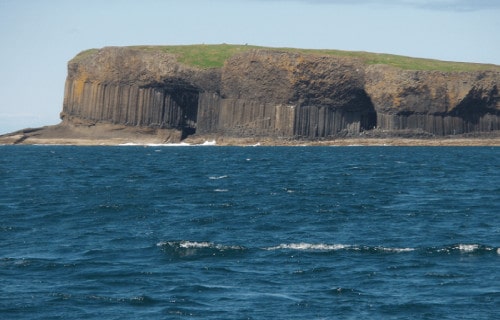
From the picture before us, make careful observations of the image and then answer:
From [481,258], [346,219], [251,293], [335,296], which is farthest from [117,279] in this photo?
[346,219]

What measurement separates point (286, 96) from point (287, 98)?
Result: 0.32 metres

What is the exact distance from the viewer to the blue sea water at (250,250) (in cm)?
2458

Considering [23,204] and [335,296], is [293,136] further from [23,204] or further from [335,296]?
[335,296]

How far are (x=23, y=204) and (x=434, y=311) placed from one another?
95.0 ft

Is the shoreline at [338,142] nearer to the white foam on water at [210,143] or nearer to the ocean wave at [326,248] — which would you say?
the white foam on water at [210,143]

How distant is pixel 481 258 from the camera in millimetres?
30906

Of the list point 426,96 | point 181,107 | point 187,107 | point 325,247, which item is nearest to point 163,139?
point 181,107

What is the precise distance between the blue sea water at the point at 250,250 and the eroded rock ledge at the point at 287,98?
2978 inches

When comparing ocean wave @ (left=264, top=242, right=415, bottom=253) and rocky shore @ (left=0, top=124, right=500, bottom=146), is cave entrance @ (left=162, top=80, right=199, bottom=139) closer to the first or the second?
rocky shore @ (left=0, top=124, right=500, bottom=146)

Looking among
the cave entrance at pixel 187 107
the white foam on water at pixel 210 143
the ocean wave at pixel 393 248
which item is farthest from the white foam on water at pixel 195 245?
the cave entrance at pixel 187 107

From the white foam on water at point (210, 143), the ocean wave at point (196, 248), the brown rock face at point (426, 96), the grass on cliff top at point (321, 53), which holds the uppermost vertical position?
the grass on cliff top at point (321, 53)

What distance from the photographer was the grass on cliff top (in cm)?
14250

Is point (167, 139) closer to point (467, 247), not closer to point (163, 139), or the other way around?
point (163, 139)

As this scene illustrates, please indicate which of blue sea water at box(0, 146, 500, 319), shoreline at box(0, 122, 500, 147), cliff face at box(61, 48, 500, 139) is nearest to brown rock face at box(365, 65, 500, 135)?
cliff face at box(61, 48, 500, 139)
